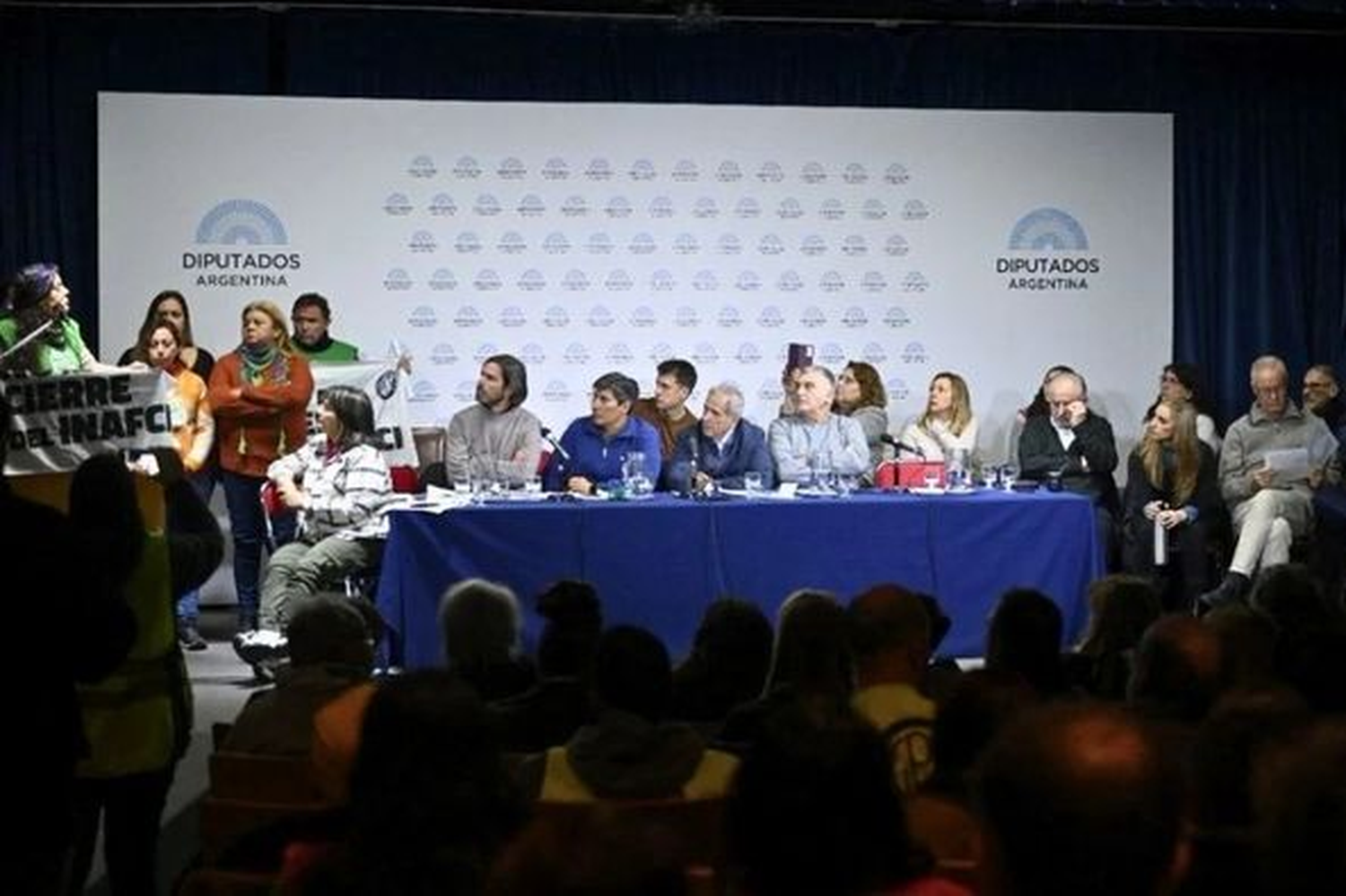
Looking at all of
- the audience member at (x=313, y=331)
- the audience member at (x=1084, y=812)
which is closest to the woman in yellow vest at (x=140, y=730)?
the audience member at (x=1084, y=812)

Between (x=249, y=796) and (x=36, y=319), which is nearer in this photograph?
(x=249, y=796)

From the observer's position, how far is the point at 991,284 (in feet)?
A: 35.9

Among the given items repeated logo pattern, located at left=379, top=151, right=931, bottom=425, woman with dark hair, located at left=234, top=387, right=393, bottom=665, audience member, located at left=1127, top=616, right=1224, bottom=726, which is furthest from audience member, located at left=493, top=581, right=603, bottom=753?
repeated logo pattern, located at left=379, top=151, right=931, bottom=425

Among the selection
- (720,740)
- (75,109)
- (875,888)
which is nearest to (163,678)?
(720,740)

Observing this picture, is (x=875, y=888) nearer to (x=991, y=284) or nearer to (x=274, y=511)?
(x=274, y=511)

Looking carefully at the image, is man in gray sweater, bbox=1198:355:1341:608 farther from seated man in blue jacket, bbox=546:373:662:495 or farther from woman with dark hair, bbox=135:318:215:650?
woman with dark hair, bbox=135:318:215:650

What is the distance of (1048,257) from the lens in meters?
Answer: 11.0

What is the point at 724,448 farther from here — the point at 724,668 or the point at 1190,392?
the point at 724,668

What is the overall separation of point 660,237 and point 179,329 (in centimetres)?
255

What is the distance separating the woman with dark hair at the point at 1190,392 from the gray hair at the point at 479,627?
19.9 feet

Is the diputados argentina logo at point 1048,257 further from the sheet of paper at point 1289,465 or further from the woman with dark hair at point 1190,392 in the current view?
the sheet of paper at point 1289,465

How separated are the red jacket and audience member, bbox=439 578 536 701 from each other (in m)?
4.45

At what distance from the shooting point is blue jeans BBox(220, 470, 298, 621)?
Result: 358 inches

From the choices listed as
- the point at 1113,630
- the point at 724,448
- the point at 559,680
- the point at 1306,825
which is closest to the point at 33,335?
the point at 724,448
